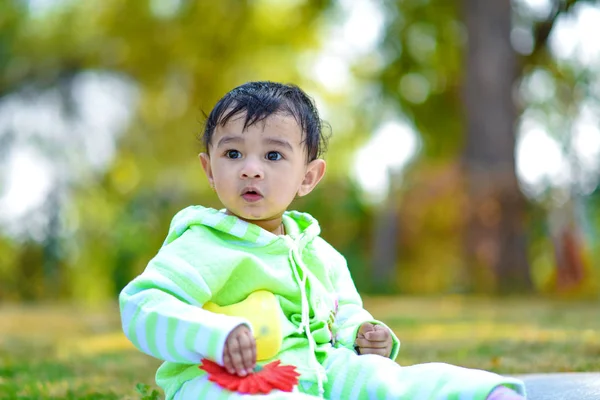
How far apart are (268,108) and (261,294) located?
510 millimetres

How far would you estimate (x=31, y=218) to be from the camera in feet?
38.3

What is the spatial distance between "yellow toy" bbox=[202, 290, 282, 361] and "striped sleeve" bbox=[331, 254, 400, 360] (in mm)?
297

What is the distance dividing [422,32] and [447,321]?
7.24 meters

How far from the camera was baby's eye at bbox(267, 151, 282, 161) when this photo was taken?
7.51ft

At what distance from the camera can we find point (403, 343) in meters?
5.17

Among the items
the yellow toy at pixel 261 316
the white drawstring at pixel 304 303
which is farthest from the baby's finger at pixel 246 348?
the white drawstring at pixel 304 303

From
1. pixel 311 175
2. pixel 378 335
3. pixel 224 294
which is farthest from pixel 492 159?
pixel 224 294

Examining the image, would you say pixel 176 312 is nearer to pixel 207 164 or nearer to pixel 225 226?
pixel 225 226

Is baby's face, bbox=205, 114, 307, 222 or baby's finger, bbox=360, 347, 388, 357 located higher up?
baby's face, bbox=205, 114, 307, 222

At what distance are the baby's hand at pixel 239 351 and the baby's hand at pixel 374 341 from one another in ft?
1.63

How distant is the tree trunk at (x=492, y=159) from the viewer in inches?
395

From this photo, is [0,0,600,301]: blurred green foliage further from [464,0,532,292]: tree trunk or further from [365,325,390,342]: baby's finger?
[365,325,390,342]: baby's finger

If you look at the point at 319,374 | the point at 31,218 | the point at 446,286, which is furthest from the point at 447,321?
the point at 31,218

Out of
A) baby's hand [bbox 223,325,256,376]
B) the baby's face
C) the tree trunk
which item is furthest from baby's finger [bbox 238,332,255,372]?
the tree trunk
